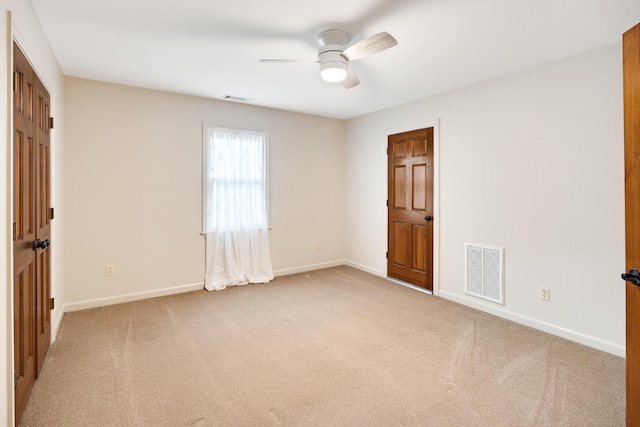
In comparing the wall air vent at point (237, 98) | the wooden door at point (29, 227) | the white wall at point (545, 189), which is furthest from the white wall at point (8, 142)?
the white wall at point (545, 189)

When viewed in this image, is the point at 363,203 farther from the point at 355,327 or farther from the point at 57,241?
the point at 57,241

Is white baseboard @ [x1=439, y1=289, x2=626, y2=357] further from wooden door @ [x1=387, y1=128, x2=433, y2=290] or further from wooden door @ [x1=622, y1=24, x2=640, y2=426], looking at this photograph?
wooden door @ [x1=622, y1=24, x2=640, y2=426]

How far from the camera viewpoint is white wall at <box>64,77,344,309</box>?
357cm

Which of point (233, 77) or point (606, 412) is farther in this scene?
point (233, 77)

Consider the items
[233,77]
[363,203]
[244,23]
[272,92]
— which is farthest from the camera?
[363,203]

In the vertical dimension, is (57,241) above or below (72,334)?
above

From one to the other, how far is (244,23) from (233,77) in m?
1.16

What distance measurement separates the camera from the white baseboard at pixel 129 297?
358 cm

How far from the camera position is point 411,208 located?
4.48m

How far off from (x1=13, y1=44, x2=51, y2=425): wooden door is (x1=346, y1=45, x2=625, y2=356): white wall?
150 inches

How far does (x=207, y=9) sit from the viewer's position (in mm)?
2201

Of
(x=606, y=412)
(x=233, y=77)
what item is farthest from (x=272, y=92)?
(x=606, y=412)

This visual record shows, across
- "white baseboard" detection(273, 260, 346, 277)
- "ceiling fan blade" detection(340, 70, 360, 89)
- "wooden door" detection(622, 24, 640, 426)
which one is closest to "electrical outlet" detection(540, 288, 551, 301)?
"wooden door" detection(622, 24, 640, 426)

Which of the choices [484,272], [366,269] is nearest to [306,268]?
[366,269]
